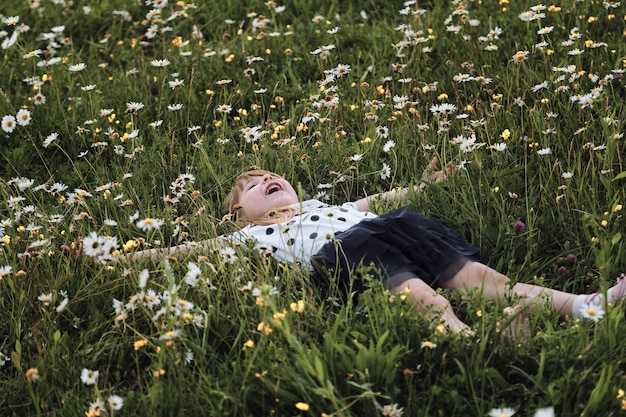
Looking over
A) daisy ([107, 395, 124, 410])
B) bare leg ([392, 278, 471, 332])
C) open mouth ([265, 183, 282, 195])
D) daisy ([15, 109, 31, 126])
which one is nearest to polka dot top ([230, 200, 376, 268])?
open mouth ([265, 183, 282, 195])

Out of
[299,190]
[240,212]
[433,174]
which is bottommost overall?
[240,212]

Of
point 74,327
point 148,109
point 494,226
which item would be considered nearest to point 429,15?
point 148,109

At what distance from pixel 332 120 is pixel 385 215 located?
1.08 meters

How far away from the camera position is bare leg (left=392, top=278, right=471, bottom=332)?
2.99m

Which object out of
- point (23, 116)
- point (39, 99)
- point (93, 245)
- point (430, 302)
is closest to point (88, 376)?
point (93, 245)

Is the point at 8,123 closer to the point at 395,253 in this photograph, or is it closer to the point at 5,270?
the point at 5,270

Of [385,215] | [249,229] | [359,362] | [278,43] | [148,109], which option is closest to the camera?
[359,362]

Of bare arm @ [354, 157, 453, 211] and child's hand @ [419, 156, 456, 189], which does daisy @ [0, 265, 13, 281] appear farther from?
child's hand @ [419, 156, 456, 189]

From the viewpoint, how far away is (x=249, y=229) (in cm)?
385

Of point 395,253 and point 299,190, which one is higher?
point 299,190

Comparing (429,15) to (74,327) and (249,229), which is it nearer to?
(249,229)

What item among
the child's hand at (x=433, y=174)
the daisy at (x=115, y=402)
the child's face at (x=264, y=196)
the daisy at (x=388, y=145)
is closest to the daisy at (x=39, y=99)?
the child's face at (x=264, y=196)

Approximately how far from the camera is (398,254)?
344 cm

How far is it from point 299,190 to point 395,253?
1.92 feet
